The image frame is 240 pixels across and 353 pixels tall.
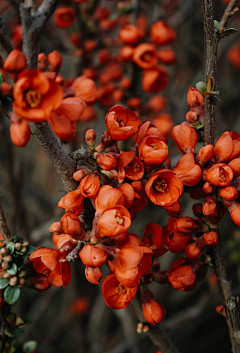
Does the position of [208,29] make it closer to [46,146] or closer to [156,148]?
[156,148]

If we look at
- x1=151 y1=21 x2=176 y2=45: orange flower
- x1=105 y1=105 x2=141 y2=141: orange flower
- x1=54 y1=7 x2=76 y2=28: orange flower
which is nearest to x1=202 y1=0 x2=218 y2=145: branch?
x1=105 y1=105 x2=141 y2=141: orange flower

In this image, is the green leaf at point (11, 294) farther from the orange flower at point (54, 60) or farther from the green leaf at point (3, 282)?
the orange flower at point (54, 60)

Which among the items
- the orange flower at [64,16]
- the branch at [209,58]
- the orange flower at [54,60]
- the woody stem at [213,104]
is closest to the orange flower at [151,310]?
the woody stem at [213,104]

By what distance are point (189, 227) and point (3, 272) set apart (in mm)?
548

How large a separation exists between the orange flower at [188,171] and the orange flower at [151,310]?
0.39 meters

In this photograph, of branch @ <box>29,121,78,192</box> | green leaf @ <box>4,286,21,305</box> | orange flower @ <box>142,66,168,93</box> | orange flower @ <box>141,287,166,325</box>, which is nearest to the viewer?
branch @ <box>29,121,78,192</box>

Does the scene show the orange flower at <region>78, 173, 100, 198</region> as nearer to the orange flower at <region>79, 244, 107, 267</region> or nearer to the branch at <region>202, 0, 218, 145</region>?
the orange flower at <region>79, 244, 107, 267</region>

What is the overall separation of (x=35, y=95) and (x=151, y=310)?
0.71m

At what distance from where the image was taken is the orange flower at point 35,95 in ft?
1.90

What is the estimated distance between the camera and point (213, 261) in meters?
0.97

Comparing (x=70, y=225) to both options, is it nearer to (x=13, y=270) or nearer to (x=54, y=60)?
(x=13, y=270)

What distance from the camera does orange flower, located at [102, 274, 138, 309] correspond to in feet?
2.57

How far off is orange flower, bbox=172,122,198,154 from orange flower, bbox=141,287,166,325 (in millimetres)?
478

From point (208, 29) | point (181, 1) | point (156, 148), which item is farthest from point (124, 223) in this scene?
point (181, 1)
